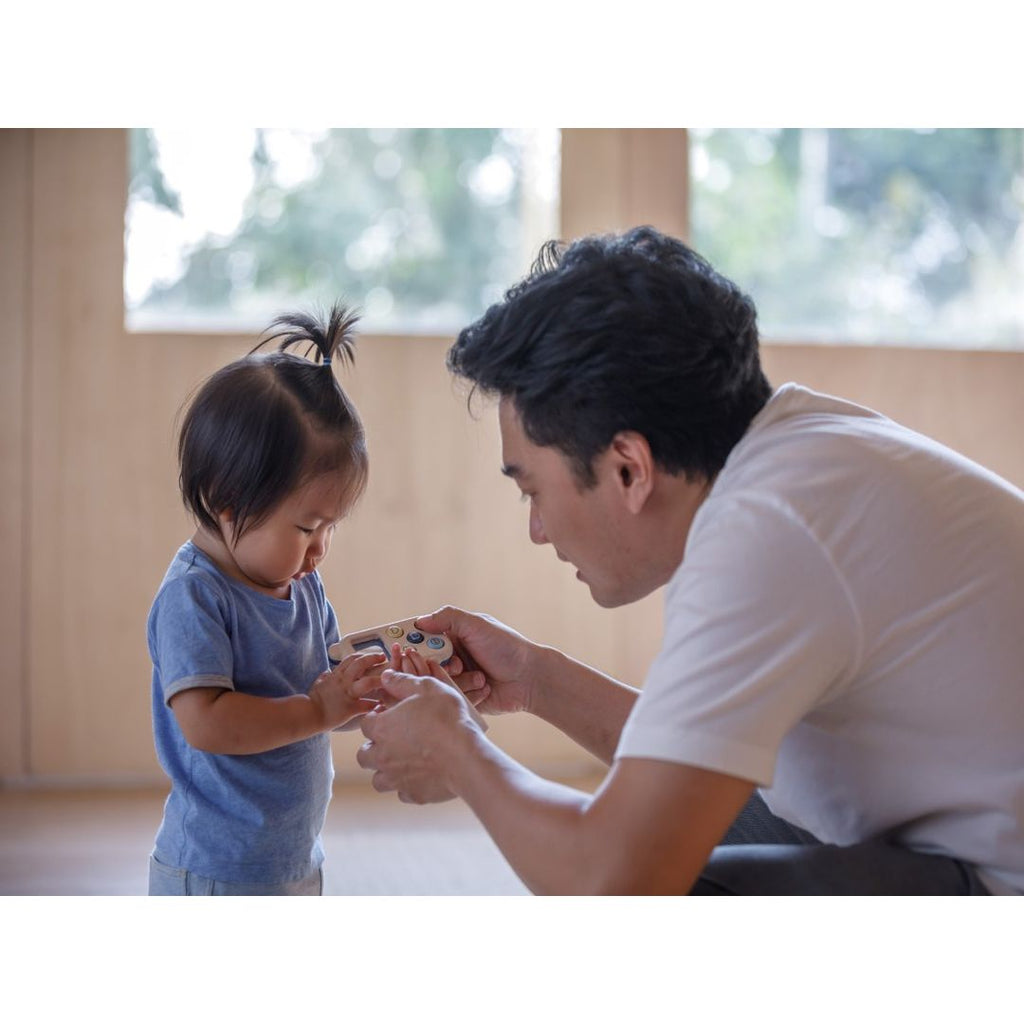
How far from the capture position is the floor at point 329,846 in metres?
1.94

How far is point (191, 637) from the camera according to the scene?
1.19 meters

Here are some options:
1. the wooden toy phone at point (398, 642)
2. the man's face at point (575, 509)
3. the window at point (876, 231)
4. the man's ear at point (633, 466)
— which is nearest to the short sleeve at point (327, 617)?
the wooden toy phone at point (398, 642)

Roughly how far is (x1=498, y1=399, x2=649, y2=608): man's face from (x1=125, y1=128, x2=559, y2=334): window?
1698 mm

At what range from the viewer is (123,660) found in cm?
Result: 264

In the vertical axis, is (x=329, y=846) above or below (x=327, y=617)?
below

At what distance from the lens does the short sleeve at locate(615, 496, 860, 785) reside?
0.87 m

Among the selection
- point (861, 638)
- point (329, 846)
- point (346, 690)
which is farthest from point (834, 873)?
point (329, 846)

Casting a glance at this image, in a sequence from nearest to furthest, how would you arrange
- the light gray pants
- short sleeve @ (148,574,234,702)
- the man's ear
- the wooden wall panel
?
the light gray pants → the man's ear → short sleeve @ (148,574,234,702) → the wooden wall panel

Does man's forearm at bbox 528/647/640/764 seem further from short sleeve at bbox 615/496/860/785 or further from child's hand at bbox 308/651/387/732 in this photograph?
short sleeve at bbox 615/496/860/785

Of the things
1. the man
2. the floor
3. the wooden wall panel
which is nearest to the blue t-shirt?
the man

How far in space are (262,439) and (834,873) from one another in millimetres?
735

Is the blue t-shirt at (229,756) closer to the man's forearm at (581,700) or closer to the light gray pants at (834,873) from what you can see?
the man's forearm at (581,700)

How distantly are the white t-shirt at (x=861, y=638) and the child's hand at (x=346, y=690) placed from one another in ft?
1.33

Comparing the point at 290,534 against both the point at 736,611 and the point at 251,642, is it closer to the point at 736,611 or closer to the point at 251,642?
the point at 251,642
